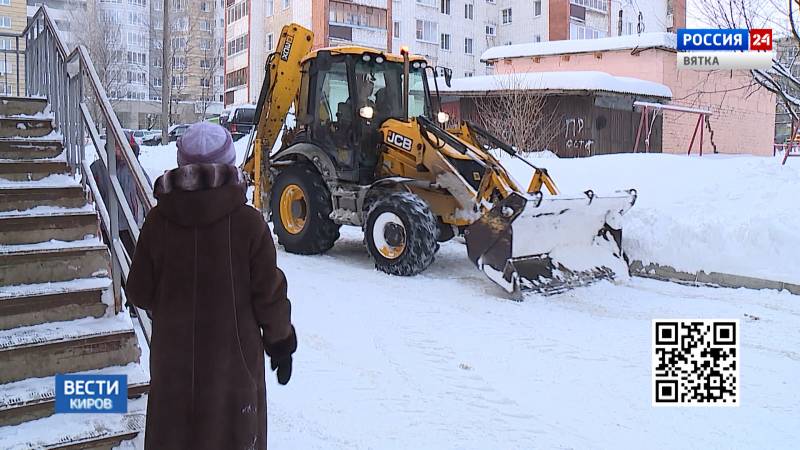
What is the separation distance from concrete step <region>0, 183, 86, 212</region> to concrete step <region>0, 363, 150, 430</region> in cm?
144

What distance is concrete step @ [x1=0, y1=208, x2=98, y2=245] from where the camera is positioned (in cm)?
452

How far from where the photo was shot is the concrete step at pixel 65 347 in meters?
3.82

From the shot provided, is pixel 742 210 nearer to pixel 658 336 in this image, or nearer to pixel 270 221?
pixel 658 336

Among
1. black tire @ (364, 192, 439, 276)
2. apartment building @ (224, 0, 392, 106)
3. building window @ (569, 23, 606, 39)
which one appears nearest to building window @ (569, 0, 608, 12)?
building window @ (569, 23, 606, 39)

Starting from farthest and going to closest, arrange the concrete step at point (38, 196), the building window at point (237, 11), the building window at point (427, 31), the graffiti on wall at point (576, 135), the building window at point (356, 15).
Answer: the building window at point (237, 11) < the building window at point (427, 31) < the building window at point (356, 15) < the graffiti on wall at point (576, 135) < the concrete step at point (38, 196)

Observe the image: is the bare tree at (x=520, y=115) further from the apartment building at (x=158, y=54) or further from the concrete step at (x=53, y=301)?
the apartment building at (x=158, y=54)

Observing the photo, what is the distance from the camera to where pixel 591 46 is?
2636cm

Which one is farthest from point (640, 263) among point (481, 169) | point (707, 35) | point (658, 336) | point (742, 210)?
point (707, 35)

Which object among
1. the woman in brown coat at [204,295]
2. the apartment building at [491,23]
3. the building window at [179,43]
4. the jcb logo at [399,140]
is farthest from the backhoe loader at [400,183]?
the building window at [179,43]

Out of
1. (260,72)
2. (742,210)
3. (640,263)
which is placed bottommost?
(640,263)

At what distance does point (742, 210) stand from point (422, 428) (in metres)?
6.52

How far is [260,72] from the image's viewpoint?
4384 centimetres

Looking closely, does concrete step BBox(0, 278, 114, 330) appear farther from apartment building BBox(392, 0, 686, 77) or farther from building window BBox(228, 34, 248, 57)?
building window BBox(228, 34, 248, 57)

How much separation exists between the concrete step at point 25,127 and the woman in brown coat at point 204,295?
3654mm
